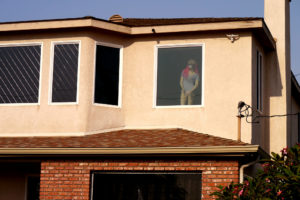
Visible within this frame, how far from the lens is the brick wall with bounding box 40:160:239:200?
13.3 metres

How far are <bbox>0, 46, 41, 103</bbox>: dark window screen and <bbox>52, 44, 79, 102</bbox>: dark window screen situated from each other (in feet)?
1.77

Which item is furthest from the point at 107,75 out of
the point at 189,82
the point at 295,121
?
the point at 295,121

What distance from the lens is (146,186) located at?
45.8ft

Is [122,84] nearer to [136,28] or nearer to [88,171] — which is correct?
[136,28]

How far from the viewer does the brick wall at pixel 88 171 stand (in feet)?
43.5

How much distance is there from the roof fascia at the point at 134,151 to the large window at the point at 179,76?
10.3 ft

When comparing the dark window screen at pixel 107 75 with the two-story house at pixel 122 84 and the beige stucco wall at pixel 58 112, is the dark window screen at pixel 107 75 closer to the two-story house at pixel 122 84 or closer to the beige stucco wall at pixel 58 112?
the two-story house at pixel 122 84

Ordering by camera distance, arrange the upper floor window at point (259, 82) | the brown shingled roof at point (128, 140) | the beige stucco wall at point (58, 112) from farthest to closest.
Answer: the upper floor window at point (259, 82)
the beige stucco wall at point (58, 112)
the brown shingled roof at point (128, 140)

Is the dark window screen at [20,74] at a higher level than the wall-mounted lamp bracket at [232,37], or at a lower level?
lower

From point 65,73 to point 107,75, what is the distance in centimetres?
116

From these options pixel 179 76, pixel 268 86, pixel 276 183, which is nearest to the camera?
pixel 276 183

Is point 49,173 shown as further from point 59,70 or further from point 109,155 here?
point 59,70

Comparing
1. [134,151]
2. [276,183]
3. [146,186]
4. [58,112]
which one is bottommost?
[146,186]

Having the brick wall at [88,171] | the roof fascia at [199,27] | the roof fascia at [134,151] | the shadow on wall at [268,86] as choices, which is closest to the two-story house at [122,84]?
the roof fascia at [199,27]
